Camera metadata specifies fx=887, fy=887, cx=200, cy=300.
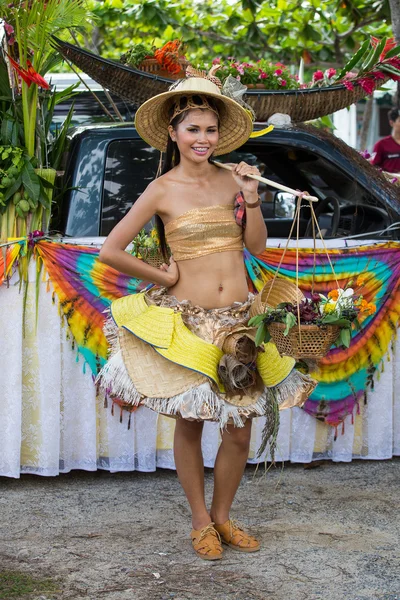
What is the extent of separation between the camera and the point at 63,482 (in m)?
4.74

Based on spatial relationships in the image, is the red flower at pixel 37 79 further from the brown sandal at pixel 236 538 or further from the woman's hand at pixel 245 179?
the brown sandal at pixel 236 538

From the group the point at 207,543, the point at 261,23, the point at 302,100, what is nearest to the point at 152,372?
the point at 207,543

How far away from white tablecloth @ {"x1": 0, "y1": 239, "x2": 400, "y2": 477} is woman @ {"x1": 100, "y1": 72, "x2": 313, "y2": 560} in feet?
2.96

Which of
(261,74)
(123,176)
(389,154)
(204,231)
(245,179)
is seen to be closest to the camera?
(245,179)

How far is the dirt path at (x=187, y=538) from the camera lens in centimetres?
336

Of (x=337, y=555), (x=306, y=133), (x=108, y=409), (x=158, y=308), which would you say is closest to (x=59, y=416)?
(x=108, y=409)

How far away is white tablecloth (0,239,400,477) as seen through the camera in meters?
4.54

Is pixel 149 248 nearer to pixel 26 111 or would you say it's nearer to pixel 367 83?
pixel 26 111

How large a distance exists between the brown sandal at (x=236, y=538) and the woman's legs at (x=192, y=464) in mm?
89

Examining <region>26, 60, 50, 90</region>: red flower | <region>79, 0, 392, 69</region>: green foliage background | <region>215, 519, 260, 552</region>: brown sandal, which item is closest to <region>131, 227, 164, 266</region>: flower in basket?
<region>26, 60, 50, 90</region>: red flower

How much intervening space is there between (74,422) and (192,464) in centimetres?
113

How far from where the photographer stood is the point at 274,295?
145 inches

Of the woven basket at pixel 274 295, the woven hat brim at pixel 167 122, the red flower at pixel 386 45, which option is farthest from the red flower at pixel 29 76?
the red flower at pixel 386 45

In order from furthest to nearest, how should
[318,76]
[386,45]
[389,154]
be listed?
[389,154], [318,76], [386,45]
